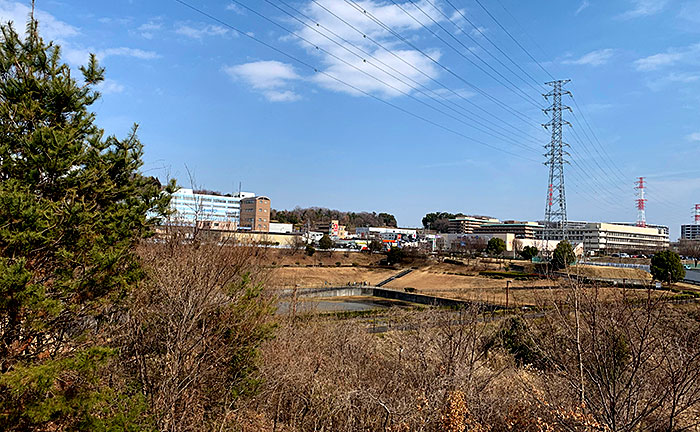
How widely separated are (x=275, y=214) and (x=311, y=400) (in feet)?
362

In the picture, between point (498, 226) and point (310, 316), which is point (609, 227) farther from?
point (310, 316)

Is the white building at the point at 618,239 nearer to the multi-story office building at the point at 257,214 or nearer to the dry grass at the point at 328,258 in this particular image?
the dry grass at the point at 328,258

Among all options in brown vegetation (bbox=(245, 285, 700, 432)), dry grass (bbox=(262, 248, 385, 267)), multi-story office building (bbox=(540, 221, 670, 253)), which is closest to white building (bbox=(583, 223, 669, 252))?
multi-story office building (bbox=(540, 221, 670, 253))

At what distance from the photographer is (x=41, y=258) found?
629 cm

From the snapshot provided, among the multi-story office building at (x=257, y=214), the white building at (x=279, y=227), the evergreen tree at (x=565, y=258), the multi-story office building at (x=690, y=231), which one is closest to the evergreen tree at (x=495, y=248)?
the evergreen tree at (x=565, y=258)

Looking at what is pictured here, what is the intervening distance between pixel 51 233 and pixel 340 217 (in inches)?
5731

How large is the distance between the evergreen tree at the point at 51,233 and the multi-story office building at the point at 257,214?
7550cm

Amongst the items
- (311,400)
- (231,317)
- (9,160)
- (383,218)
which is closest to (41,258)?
(9,160)

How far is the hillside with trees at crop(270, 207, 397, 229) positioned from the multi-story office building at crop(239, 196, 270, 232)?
3209 cm

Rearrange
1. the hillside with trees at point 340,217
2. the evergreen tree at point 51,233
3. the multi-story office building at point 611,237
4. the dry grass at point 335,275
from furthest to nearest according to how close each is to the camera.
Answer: the hillside with trees at point 340,217
the multi-story office building at point 611,237
the dry grass at point 335,275
the evergreen tree at point 51,233

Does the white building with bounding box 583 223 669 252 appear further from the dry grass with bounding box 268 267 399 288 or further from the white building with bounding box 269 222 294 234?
the white building with bounding box 269 222 294 234

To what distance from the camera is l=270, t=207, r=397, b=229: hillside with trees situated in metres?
127

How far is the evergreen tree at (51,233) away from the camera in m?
5.38

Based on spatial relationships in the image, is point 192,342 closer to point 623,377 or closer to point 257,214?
point 623,377
